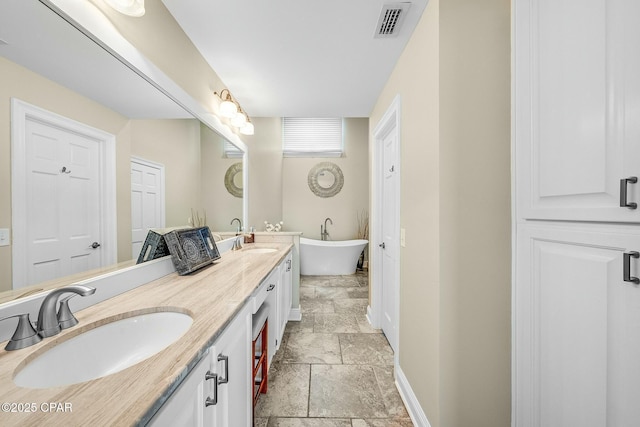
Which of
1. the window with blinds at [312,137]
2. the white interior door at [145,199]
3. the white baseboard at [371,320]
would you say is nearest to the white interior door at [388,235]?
the white baseboard at [371,320]

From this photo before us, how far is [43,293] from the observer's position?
0.84m

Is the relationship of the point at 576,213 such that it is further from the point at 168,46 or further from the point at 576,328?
the point at 168,46

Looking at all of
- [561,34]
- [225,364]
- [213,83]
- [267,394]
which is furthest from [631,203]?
[213,83]

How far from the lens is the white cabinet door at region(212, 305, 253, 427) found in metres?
0.85

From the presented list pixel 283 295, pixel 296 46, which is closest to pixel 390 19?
pixel 296 46

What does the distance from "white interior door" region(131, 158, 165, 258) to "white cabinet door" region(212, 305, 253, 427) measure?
0.70m

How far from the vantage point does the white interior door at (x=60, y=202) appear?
0.79 meters

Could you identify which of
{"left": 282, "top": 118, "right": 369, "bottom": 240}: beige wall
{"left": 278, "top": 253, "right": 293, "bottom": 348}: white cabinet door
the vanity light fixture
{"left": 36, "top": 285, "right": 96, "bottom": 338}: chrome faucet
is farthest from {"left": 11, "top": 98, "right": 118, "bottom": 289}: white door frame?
{"left": 282, "top": 118, "right": 369, "bottom": 240}: beige wall

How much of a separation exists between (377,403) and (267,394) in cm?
74

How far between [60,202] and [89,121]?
34cm

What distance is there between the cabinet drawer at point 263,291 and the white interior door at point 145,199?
0.64 m

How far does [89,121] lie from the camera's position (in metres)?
0.98

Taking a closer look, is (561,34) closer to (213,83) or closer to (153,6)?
(153,6)

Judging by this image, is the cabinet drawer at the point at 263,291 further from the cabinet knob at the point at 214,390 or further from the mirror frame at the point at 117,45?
the mirror frame at the point at 117,45
